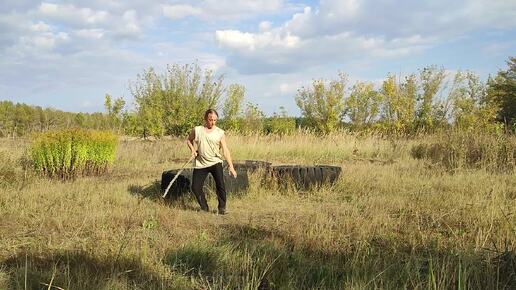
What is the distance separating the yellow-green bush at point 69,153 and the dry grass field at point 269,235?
28.5 inches

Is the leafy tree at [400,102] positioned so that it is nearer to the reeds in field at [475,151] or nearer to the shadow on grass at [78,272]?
the reeds in field at [475,151]

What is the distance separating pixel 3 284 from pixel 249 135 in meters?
16.1

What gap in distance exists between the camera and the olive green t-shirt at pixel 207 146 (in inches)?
301

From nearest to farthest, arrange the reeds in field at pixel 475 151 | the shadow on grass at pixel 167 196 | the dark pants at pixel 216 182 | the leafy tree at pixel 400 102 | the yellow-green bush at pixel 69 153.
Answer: the dark pants at pixel 216 182 → the shadow on grass at pixel 167 196 → the yellow-green bush at pixel 69 153 → the reeds in field at pixel 475 151 → the leafy tree at pixel 400 102

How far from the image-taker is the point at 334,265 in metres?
4.87

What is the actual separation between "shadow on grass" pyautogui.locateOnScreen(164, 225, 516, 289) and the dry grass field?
19mm

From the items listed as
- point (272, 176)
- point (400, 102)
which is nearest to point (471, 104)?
point (400, 102)

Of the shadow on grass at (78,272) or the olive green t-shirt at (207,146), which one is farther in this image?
the olive green t-shirt at (207,146)

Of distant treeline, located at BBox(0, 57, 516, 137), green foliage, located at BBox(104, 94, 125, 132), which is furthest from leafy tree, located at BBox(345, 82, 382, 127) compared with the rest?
green foliage, located at BBox(104, 94, 125, 132)

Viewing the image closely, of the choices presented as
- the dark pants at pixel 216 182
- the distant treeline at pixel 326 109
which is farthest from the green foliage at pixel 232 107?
the dark pants at pixel 216 182

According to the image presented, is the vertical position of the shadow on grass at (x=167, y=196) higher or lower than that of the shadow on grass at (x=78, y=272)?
higher

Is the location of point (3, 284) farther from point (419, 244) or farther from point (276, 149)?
point (276, 149)

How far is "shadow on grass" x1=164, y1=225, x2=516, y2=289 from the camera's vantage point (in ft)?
13.4

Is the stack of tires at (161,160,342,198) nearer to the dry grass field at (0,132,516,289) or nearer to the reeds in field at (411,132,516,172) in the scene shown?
the dry grass field at (0,132,516,289)
